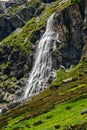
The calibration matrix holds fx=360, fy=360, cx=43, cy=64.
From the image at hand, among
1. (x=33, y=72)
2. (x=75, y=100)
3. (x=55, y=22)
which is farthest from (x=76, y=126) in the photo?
(x=55, y=22)

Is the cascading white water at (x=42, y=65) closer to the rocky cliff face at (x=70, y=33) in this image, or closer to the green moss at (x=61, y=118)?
the rocky cliff face at (x=70, y=33)

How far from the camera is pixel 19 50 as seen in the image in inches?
7608

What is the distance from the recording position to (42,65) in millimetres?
166375

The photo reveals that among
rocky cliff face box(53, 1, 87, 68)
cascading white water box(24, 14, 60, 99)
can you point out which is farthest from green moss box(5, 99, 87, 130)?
rocky cliff face box(53, 1, 87, 68)

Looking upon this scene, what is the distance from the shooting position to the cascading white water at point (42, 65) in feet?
509

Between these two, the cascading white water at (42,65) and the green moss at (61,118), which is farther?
the cascading white water at (42,65)

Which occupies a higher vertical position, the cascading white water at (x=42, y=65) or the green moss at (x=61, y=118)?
the green moss at (x=61, y=118)

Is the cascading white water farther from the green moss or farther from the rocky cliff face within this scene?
the green moss

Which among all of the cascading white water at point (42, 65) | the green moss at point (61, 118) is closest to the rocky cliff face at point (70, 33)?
the cascading white water at point (42, 65)

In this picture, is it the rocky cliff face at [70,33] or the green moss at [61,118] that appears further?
the rocky cliff face at [70,33]

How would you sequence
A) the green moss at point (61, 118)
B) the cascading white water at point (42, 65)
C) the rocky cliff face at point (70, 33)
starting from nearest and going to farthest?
the green moss at point (61, 118) → the cascading white water at point (42, 65) → the rocky cliff face at point (70, 33)

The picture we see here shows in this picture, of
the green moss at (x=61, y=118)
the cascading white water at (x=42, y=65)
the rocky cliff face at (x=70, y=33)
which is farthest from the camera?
the rocky cliff face at (x=70, y=33)

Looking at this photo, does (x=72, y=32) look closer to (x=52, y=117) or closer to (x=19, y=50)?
(x=19, y=50)

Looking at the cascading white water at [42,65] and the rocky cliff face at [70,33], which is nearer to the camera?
the cascading white water at [42,65]
